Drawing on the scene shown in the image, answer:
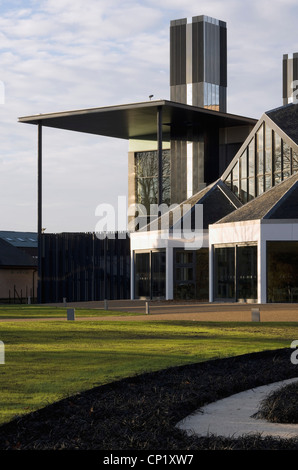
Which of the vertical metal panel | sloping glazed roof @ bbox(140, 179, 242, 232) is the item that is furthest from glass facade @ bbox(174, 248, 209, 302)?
the vertical metal panel

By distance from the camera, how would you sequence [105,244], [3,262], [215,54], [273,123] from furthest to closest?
[215,54] < [3,262] < [105,244] < [273,123]

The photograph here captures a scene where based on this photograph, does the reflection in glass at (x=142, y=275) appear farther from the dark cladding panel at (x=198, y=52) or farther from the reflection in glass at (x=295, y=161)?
the dark cladding panel at (x=198, y=52)

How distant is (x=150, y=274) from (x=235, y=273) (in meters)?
7.23

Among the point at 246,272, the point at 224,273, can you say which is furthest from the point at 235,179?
the point at 246,272

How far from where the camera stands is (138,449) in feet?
28.3

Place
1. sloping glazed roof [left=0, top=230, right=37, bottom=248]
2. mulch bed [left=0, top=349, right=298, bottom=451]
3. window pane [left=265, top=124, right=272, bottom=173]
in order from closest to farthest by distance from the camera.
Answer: mulch bed [left=0, top=349, right=298, bottom=451] → window pane [left=265, top=124, right=272, bottom=173] → sloping glazed roof [left=0, top=230, right=37, bottom=248]

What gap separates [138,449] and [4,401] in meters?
2.97

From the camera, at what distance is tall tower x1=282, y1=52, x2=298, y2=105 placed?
109 m

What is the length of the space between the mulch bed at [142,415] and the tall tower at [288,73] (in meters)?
97.8

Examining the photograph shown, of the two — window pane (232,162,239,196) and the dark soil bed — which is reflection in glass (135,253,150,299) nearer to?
A: window pane (232,162,239,196)

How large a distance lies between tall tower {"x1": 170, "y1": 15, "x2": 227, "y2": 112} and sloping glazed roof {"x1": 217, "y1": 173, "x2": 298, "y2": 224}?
143 feet

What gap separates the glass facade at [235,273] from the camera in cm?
3788

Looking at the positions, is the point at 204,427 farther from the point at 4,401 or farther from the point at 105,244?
the point at 105,244

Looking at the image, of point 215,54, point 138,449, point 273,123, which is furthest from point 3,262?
point 138,449
